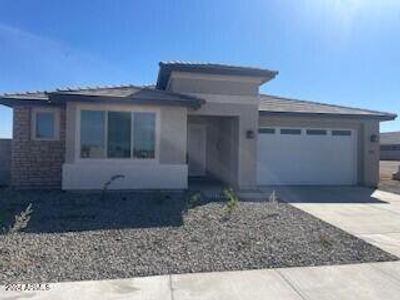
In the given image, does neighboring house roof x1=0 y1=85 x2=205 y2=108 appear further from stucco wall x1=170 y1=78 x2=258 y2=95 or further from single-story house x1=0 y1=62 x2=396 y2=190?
stucco wall x1=170 y1=78 x2=258 y2=95

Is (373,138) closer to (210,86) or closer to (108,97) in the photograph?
(210,86)

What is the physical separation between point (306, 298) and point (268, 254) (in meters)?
1.69

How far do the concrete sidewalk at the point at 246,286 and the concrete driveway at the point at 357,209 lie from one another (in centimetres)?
180

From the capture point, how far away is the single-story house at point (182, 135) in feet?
39.1

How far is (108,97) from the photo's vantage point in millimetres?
11438

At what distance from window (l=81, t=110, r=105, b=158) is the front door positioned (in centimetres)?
689

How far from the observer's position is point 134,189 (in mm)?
12156

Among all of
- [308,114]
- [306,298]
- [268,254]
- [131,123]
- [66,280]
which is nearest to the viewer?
[306,298]

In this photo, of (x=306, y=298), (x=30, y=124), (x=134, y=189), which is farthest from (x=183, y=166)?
(x=306, y=298)

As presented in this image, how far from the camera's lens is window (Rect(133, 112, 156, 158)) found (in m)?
12.1

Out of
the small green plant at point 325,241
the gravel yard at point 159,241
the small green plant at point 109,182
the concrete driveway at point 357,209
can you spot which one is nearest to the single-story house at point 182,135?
the small green plant at point 109,182

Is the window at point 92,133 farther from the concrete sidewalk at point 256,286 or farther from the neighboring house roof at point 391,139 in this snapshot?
the neighboring house roof at point 391,139

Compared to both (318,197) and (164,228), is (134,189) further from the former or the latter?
(318,197)

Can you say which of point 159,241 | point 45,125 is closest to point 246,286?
point 159,241
